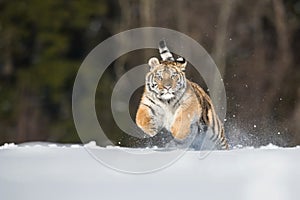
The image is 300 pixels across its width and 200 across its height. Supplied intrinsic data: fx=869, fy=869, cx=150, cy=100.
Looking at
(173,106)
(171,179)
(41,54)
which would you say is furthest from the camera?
(41,54)

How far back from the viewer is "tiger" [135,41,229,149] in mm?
4609

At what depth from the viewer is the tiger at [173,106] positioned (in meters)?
4.61

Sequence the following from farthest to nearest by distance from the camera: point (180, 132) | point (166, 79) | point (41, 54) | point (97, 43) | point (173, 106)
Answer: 1. point (97, 43)
2. point (41, 54)
3. point (166, 79)
4. point (173, 106)
5. point (180, 132)

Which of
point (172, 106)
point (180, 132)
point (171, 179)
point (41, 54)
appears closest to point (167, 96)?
point (172, 106)

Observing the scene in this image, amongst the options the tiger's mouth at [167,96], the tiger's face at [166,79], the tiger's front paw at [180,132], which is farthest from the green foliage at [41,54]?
the tiger's front paw at [180,132]

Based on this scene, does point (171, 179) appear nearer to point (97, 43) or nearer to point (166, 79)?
point (166, 79)

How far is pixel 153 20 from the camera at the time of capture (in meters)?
12.0

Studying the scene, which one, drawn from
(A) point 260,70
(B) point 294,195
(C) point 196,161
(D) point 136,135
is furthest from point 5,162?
(A) point 260,70

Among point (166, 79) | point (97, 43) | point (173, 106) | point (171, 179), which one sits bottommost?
point (171, 179)

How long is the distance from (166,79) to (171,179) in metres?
1.67

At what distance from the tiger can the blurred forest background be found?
656cm

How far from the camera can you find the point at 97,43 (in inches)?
496

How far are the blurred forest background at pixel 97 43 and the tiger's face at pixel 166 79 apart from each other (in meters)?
6.56

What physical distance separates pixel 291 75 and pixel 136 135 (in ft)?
22.9
